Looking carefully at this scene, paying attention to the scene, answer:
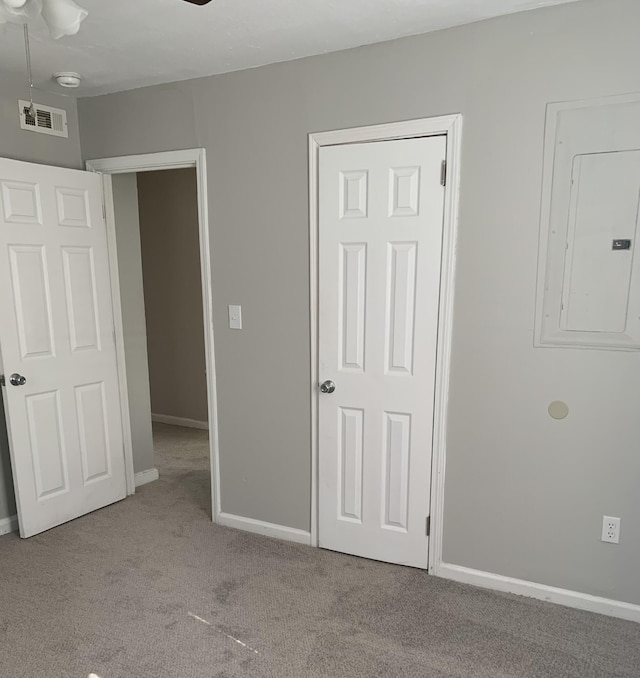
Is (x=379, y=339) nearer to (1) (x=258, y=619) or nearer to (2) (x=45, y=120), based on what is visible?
(1) (x=258, y=619)

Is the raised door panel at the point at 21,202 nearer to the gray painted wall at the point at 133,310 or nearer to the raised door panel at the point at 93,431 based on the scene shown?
the gray painted wall at the point at 133,310

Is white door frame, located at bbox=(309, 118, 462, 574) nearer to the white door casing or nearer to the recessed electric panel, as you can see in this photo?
the white door casing

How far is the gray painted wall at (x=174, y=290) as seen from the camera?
183 inches

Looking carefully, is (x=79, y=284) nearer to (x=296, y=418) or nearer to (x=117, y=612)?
(x=296, y=418)

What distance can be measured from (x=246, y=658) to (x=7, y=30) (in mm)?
2636

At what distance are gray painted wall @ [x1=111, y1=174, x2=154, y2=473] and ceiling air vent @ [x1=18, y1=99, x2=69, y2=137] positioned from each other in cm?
40

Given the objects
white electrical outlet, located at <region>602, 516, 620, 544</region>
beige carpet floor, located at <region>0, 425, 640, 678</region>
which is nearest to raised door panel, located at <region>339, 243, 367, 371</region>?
beige carpet floor, located at <region>0, 425, 640, 678</region>

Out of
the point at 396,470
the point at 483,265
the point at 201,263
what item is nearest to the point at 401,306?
the point at 483,265

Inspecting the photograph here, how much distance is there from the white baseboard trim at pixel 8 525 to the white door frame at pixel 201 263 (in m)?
0.66

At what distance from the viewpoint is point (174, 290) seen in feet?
15.8

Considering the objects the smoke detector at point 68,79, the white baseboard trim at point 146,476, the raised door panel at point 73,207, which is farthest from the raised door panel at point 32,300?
the white baseboard trim at point 146,476

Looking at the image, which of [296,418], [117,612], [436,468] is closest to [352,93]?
[296,418]

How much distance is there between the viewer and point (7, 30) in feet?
6.67

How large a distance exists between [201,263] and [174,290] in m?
2.10
